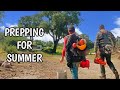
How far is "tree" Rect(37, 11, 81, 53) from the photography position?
20.6ft

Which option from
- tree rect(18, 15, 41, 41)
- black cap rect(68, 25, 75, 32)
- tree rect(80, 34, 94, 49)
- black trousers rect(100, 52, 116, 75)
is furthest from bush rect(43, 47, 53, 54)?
black trousers rect(100, 52, 116, 75)

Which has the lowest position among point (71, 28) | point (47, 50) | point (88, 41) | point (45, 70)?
point (45, 70)

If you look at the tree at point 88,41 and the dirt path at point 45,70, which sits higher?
the tree at point 88,41

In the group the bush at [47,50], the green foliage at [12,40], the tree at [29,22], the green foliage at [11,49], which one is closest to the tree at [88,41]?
the bush at [47,50]

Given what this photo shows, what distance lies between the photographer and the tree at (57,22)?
20.6ft

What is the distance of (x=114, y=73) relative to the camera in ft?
20.3

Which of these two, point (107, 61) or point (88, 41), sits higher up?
point (88, 41)

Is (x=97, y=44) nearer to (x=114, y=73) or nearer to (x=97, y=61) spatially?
(x=97, y=61)

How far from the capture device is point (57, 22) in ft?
21.2

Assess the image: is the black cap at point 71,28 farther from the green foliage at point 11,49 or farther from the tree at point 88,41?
the green foliage at point 11,49

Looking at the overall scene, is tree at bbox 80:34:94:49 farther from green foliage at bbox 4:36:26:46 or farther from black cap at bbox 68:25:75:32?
green foliage at bbox 4:36:26:46

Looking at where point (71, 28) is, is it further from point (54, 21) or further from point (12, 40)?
point (12, 40)

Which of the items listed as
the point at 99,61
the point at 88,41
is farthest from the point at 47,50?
the point at 99,61
